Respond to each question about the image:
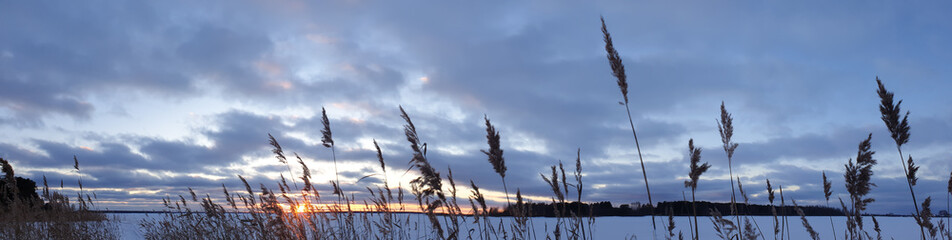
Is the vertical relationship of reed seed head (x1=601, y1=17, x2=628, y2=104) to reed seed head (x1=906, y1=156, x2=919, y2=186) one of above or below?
above

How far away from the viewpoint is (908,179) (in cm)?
375

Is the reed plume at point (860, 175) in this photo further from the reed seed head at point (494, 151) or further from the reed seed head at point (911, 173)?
the reed seed head at point (494, 151)

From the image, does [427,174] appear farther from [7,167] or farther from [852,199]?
[7,167]

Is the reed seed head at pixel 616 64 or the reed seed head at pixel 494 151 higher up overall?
the reed seed head at pixel 616 64

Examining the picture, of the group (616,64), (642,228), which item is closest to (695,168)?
(616,64)

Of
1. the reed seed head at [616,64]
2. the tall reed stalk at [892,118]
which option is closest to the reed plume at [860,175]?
the tall reed stalk at [892,118]

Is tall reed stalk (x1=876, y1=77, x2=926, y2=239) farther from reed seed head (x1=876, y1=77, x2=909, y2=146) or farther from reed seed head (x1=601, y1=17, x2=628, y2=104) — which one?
reed seed head (x1=601, y1=17, x2=628, y2=104)

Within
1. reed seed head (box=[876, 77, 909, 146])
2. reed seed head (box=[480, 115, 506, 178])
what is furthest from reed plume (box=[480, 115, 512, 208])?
reed seed head (box=[876, 77, 909, 146])

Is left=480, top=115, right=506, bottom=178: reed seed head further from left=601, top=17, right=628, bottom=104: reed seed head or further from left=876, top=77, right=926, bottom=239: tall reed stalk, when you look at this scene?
left=876, top=77, right=926, bottom=239: tall reed stalk

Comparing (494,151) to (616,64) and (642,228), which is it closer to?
(616,64)

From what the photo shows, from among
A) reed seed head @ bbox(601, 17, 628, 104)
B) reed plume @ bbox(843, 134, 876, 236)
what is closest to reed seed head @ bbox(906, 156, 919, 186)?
reed plume @ bbox(843, 134, 876, 236)

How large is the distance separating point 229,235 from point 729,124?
7.17 m

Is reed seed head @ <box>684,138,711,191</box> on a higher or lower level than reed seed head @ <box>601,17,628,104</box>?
lower

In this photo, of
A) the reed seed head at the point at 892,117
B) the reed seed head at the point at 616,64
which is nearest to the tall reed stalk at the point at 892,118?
the reed seed head at the point at 892,117
